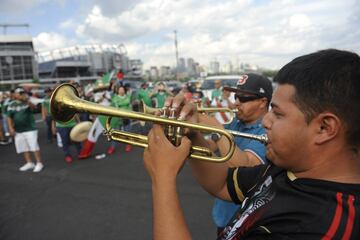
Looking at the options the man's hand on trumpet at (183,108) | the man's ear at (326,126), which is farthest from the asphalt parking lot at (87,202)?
the man's ear at (326,126)

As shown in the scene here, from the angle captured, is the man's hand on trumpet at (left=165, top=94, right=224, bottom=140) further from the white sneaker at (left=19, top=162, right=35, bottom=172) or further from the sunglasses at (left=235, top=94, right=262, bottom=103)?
the white sneaker at (left=19, top=162, right=35, bottom=172)

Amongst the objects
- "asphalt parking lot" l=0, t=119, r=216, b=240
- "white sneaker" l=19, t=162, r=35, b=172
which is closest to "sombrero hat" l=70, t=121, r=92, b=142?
"asphalt parking lot" l=0, t=119, r=216, b=240

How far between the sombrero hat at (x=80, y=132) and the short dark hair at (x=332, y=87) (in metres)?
7.01

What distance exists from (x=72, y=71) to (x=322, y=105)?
74.2 meters

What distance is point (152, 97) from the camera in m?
11.5

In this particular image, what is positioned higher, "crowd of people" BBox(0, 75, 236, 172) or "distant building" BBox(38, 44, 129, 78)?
Result: "distant building" BBox(38, 44, 129, 78)

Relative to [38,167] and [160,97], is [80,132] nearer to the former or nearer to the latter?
[38,167]

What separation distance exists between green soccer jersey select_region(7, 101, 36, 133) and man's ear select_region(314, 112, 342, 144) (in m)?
6.89

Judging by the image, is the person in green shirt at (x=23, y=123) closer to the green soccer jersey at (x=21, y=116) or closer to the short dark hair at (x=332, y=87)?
the green soccer jersey at (x=21, y=116)

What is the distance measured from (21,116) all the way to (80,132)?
1351mm

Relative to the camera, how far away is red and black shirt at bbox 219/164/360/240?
95 centimetres

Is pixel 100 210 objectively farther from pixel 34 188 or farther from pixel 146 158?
pixel 146 158

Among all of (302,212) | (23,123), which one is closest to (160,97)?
(23,123)

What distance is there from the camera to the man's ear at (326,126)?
1057 mm
